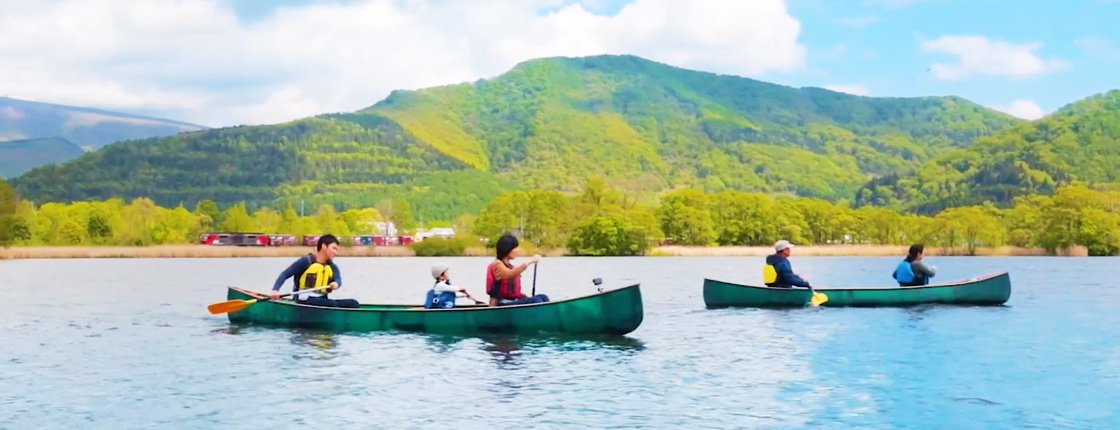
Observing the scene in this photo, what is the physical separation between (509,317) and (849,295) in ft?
46.1

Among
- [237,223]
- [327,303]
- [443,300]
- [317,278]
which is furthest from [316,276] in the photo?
[237,223]

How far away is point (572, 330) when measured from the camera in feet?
80.3

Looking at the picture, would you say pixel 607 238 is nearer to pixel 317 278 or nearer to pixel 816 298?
pixel 816 298

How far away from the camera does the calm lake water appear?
16266mm

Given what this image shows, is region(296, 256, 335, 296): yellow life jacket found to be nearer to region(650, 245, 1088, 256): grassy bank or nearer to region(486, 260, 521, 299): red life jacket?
region(486, 260, 521, 299): red life jacket

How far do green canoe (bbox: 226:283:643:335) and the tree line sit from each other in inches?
3600

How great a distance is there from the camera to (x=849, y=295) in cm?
3491

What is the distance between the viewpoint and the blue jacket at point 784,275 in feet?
111

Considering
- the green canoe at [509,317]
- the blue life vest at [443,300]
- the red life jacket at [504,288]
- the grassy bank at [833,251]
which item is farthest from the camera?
the grassy bank at [833,251]

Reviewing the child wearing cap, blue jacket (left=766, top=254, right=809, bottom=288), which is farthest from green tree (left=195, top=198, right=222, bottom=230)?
the child wearing cap

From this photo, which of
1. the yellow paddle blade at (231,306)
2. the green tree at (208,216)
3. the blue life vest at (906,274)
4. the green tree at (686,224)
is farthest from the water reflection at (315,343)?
the green tree at (208,216)

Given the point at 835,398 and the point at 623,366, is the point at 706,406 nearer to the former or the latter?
the point at 835,398

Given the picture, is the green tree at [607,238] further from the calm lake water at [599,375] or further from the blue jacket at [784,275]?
the calm lake water at [599,375]

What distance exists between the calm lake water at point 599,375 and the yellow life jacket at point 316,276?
1234 mm
